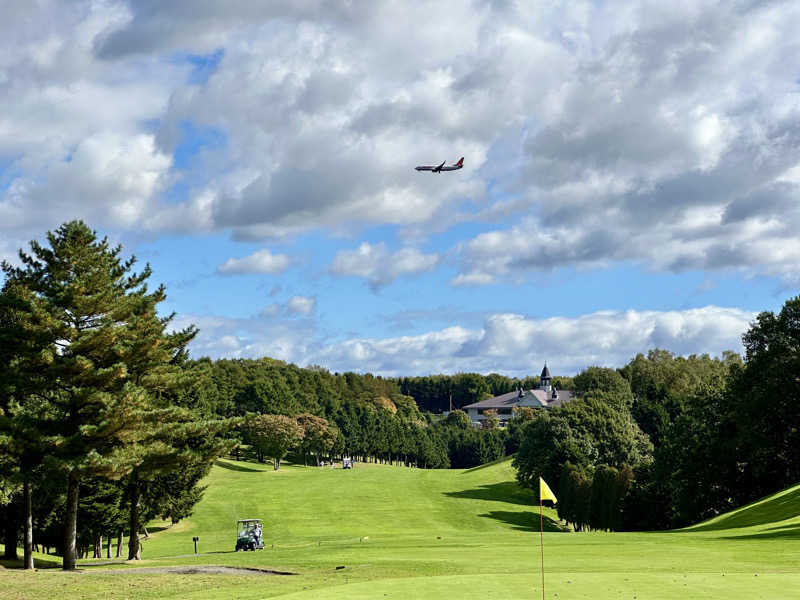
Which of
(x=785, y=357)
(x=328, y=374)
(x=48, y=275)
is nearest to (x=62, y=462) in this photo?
(x=48, y=275)

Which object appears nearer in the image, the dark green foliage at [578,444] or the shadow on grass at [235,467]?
the dark green foliage at [578,444]

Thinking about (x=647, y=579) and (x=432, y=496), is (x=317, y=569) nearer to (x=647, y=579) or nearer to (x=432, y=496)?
(x=647, y=579)

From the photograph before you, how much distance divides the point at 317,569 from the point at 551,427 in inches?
2440

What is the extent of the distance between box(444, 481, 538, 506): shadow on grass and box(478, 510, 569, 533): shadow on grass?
8.31m

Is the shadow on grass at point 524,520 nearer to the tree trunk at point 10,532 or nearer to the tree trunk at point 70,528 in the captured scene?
the tree trunk at point 10,532

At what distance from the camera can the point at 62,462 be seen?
32438 mm

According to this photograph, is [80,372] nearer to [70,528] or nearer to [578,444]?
[70,528]

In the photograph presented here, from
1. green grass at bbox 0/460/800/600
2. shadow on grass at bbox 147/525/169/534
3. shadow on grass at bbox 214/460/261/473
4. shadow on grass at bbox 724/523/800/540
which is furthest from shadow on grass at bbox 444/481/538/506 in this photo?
shadow on grass at bbox 724/523/800/540

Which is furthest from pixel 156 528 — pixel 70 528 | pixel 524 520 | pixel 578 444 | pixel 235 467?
pixel 235 467

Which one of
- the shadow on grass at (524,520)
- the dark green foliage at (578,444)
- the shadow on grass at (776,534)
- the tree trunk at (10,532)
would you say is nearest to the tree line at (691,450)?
the dark green foliage at (578,444)

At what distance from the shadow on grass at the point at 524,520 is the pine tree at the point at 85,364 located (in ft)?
163

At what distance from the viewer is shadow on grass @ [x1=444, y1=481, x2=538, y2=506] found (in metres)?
95.4

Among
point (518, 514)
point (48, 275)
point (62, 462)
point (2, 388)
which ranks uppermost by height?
point (48, 275)

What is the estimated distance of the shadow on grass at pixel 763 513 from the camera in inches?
1886
